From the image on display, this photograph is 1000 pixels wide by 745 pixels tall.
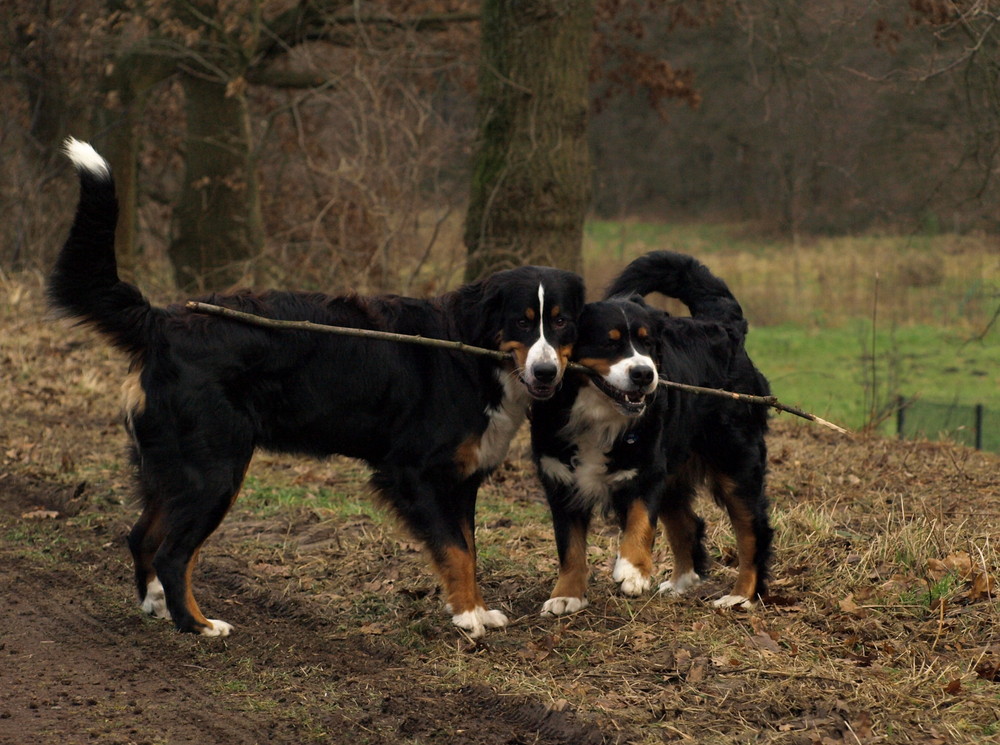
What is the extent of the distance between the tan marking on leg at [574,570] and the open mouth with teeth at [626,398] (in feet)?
2.14

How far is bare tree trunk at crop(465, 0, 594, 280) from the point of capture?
984 centimetres

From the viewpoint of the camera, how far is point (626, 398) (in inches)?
185

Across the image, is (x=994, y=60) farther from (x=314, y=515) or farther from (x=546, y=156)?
(x=314, y=515)

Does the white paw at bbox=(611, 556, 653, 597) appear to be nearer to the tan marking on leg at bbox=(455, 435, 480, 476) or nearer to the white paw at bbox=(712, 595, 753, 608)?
the white paw at bbox=(712, 595, 753, 608)

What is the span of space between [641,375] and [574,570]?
994 millimetres

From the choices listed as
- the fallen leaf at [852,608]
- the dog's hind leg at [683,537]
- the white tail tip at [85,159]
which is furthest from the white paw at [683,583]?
the white tail tip at [85,159]

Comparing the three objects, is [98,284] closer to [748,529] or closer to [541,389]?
[541,389]

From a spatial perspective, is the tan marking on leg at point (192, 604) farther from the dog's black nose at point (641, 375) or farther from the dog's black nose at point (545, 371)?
the dog's black nose at point (641, 375)

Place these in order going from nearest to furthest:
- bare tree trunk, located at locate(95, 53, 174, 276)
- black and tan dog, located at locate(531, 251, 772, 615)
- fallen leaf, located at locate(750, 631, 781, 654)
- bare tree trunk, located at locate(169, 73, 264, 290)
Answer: fallen leaf, located at locate(750, 631, 781, 654) → black and tan dog, located at locate(531, 251, 772, 615) → bare tree trunk, located at locate(169, 73, 264, 290) → bare tree trunk, located at locate(95, 53, 174, 276)

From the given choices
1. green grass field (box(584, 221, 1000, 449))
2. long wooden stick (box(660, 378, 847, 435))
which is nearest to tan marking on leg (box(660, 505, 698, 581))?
long wooden stick (box(660, 378, 847, 435))

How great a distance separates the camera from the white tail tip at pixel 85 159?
4528 millimetres

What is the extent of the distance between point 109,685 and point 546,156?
6.76 meters

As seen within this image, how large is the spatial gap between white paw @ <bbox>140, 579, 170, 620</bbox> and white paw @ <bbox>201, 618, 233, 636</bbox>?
0.90 feet

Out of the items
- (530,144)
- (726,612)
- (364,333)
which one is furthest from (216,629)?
(530,144)
